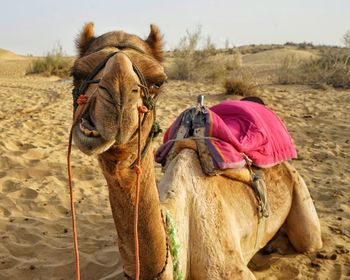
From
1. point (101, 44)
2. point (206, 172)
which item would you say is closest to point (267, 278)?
point (206, 172)

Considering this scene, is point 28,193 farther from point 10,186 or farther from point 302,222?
point 302,222

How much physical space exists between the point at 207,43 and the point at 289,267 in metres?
17.7

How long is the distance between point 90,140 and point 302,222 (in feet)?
8.85

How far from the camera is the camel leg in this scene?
3.94 m

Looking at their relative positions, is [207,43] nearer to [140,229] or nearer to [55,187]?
[55,187]

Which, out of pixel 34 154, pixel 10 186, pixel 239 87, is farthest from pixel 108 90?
pixel 239 87

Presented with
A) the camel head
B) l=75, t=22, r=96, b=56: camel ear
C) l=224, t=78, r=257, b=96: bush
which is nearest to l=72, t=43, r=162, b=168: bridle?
the camel head

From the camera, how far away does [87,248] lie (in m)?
4.26

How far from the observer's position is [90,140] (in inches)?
67.2

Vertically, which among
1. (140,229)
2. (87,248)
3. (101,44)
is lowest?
(87,248)

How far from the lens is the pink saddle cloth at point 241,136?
3266 mm

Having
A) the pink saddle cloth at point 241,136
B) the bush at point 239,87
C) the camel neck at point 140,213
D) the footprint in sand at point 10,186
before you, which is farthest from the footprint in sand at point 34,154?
the bush at point 239,87

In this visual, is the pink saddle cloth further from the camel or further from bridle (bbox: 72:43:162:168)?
bridle (bbox: 72:43:162:168)

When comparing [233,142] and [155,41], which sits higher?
[155,41]
